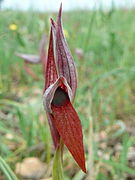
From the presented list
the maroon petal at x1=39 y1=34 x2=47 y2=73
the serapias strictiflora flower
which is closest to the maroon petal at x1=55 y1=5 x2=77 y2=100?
the serapias strictiflora flower

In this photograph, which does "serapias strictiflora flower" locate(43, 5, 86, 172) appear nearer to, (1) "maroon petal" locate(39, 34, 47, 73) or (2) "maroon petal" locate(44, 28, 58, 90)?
(2) "maroon petal" locate(44, 28, 58, 90)

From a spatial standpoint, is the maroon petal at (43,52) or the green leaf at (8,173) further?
the maroon petal at (43,52)

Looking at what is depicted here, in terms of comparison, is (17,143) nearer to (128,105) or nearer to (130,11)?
(128,105)

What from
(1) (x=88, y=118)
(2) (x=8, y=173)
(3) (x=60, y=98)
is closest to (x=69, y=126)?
(3) (x=60, y=98)

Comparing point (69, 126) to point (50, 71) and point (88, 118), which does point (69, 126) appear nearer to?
point (50, 71)

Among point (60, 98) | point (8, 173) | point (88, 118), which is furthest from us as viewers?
point (88, 118)

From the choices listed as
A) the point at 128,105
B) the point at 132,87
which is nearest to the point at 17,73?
the point at 132,87

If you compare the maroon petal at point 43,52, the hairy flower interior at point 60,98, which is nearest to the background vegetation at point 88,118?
the maroon petal at point 43,52

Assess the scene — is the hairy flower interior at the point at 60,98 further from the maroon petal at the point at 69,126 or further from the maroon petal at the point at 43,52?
the maroon petal at the point at 43,52

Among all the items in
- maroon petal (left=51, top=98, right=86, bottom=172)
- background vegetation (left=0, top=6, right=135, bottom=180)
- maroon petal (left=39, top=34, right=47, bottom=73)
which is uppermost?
maroon petal (left=51, top=98, right=86, bottom=172)
